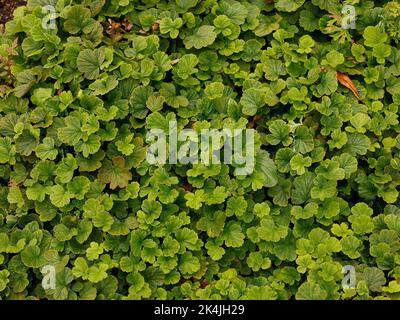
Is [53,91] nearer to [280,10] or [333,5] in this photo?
[280,10]

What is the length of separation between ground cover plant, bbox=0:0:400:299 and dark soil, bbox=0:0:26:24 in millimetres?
358

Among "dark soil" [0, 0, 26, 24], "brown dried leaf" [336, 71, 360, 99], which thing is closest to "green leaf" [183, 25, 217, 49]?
"brown dried leaf" [336, 71, 360, 99]

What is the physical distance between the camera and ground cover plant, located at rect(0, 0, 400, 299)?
2.83m

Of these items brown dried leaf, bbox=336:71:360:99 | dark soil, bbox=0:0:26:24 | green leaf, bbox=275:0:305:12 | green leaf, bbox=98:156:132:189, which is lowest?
green leaf, bbox=98:156:132:189

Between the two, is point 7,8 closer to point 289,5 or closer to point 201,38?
point 201,38

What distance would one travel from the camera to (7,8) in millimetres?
3777

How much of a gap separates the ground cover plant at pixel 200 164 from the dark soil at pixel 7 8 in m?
0.36

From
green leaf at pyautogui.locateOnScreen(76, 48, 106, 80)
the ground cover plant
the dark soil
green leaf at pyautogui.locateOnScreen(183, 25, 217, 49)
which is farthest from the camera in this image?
the dark soil

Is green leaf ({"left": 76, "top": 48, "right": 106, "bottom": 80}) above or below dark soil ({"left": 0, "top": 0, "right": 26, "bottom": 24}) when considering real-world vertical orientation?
below

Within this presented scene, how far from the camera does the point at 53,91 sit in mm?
3232

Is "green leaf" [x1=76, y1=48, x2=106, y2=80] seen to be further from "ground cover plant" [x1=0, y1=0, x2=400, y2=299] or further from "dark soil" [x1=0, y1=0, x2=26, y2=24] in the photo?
"dark soil" [x1=0, y1=0, x2=26, y2=24]

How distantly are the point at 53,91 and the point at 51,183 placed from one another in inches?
22.4

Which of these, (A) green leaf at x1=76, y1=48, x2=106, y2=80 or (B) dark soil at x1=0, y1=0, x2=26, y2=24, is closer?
(A) green leaf at x1=76, y1=48, x2=106, y2=80

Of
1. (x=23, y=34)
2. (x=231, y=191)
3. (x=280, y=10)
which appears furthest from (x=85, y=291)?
(x=280, y=10)
